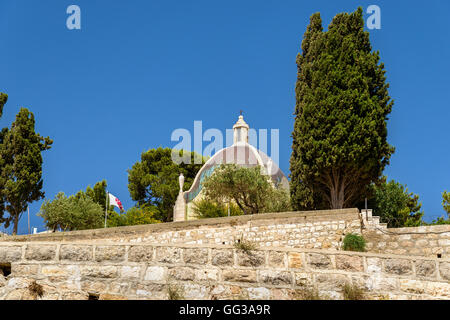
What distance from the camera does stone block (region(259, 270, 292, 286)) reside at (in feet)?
22.2

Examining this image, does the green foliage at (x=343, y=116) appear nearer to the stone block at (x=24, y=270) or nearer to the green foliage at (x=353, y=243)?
the green foliage at (x=353, y=243)

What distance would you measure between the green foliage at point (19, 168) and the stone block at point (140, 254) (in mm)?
19687

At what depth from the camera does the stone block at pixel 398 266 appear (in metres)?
6.71

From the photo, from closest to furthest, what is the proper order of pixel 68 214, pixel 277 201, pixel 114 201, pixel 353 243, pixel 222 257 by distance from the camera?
pixel 222 257 < pixel 353 243 < pixel 114 201 < pixel 277 201 < pixel 68 214

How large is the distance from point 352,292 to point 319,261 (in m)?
0.57

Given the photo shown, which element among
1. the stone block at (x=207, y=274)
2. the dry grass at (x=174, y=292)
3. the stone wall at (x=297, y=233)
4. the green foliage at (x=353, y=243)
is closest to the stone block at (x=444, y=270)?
the stone block at (x=207, y=274)

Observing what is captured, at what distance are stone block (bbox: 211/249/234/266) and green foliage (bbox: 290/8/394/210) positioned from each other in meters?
11.9

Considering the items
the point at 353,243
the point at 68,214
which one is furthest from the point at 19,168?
the point at 353,243

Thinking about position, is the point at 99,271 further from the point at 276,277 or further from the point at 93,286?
the point at 276,277

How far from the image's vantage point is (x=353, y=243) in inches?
502

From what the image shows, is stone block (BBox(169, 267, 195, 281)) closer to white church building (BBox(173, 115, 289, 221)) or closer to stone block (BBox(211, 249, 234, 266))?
stone block (BBox(211, 249, 234, 266))

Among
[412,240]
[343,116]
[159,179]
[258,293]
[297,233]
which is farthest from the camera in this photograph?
[159,179]

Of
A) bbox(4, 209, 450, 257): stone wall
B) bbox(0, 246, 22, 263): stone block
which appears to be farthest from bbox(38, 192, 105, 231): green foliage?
bbox(0, 246, 22, 263): stone block

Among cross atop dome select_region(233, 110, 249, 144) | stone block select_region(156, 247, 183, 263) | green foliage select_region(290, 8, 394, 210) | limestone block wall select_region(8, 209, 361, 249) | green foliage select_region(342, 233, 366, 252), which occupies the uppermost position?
cross atop dome select_region(233, 110, 249, 144)
